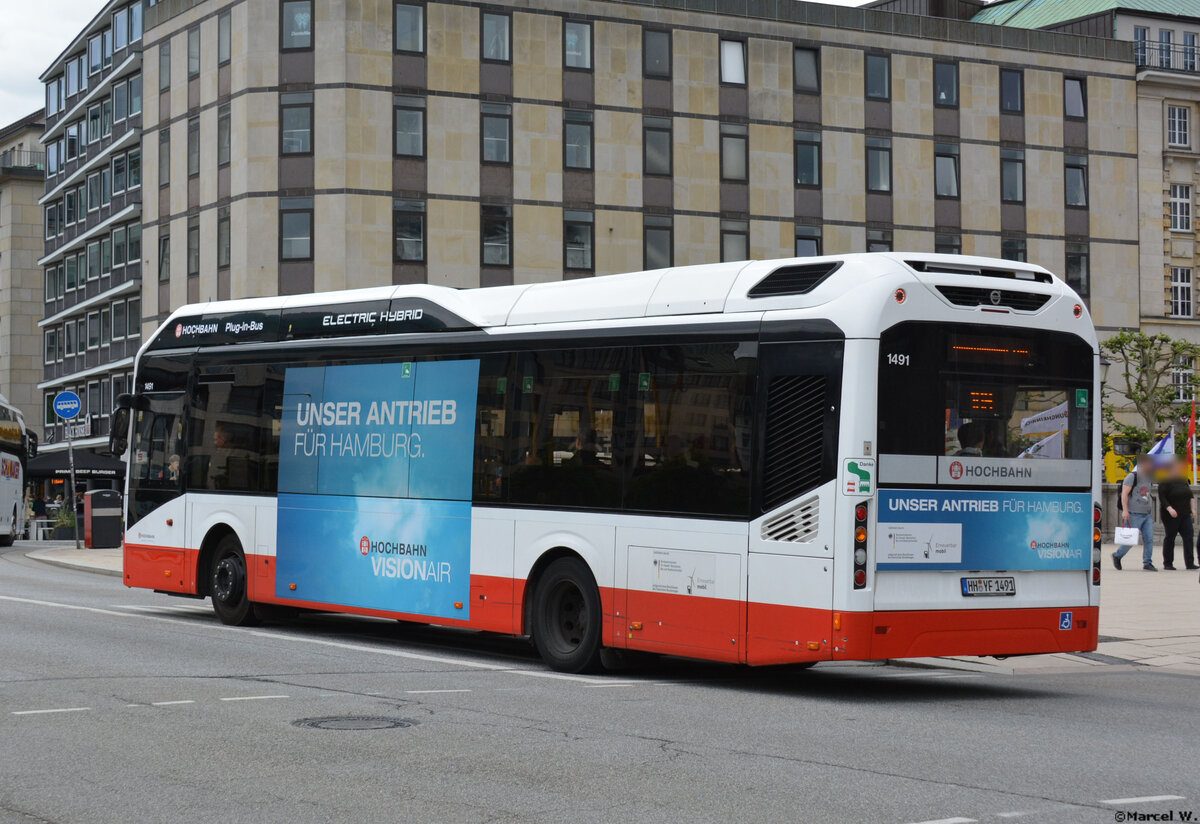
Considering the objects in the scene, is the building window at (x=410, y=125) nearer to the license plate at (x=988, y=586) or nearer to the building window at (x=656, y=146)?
the building window at (x=656, y=146)

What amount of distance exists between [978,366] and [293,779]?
6.11 metres

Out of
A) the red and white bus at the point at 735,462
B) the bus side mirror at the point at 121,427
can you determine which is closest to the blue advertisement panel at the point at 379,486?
the red and white bus at the point at 735,462

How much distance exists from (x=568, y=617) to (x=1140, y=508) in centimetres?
1664

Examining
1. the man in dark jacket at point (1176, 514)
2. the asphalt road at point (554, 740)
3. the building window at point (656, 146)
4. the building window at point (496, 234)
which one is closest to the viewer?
the asphalt road at point (554, 740)

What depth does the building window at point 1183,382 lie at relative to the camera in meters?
57.5

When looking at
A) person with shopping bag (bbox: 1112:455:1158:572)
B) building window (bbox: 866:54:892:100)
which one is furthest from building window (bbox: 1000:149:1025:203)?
person with shopping bag (bbox: 1112:455:1158:572)

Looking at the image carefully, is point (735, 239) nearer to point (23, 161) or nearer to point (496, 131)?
point (496, 131)

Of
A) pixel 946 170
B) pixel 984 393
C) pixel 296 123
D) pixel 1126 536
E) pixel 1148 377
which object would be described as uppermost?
pixel 946 170

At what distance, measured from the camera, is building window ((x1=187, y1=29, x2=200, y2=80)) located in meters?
54.3

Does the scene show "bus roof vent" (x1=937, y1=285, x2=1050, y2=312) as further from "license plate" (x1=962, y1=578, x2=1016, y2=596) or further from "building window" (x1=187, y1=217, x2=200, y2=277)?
"building window" (x1=187, y1=217, x2=200, y2=277)

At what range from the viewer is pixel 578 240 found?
52.3m

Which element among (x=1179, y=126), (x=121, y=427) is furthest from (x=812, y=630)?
(x=1179, y=126)

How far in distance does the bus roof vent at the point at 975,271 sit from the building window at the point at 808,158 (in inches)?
1713

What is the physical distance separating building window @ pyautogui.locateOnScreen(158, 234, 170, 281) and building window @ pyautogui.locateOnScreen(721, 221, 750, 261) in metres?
19.4
